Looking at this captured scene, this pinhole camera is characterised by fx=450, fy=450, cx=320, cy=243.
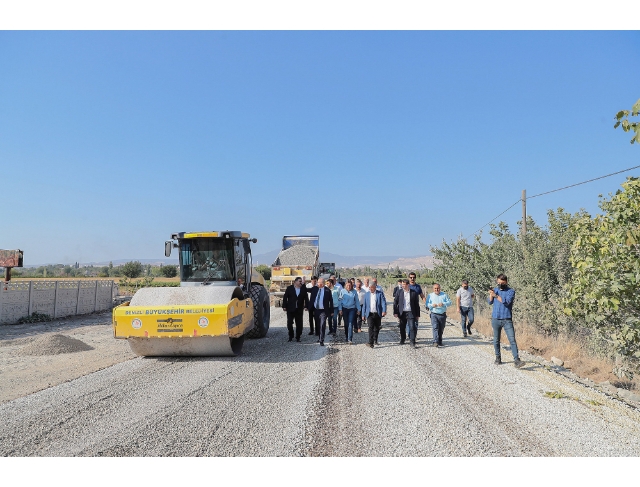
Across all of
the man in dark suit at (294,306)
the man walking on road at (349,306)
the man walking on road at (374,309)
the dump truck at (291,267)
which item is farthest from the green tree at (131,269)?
the man walking on road at (374,309)

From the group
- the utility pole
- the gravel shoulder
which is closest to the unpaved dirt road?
the gravel shoulder

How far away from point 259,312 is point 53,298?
12.8m

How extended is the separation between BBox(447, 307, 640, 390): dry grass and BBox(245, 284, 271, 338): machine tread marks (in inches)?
266

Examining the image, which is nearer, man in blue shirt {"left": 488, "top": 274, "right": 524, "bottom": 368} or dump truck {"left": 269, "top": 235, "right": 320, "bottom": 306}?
man in blue shirt {"left": 488, "top": 274, "right": 524, "bottom": 368}

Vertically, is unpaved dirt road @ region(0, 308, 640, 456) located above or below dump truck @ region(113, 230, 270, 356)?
below

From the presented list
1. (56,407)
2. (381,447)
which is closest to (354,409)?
(381,447)

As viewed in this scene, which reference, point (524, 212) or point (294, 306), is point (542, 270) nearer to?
point (524, 212)

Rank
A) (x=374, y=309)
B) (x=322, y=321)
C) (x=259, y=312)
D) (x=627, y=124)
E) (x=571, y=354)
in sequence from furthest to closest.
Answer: (x=259, y=312)
(x=322, y=321)
(x=374, y=309)
(x=571, y=354)
(x=627, y=124)

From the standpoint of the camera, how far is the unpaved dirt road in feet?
15.6

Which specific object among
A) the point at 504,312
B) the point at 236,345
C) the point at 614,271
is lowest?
the point at 236,345

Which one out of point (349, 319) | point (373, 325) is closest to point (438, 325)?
point (373, 325)

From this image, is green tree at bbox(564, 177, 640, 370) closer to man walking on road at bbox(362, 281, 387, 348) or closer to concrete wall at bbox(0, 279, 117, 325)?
man walking on road at bbox(362, 281, 387, 348)

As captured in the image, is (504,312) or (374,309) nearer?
(504,312)

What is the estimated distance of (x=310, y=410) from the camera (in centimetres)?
595
